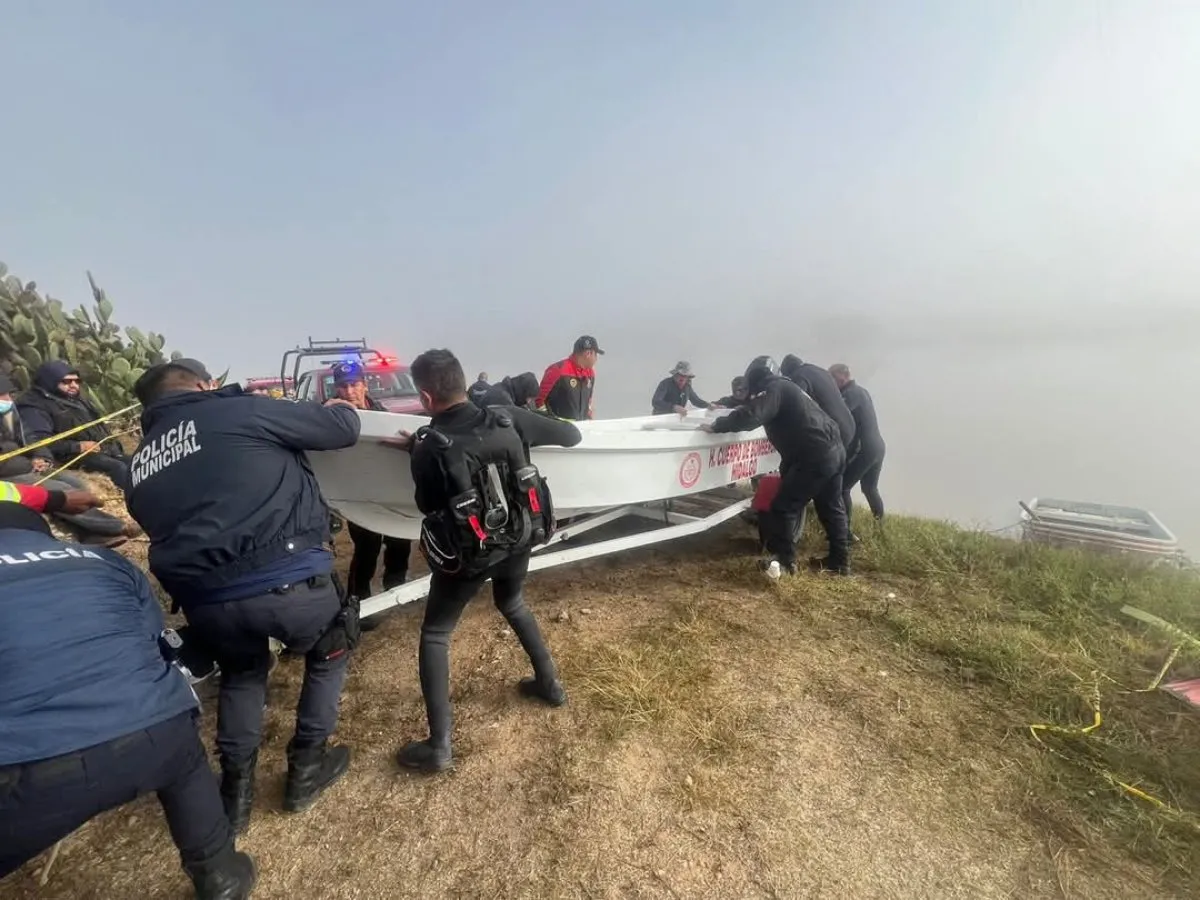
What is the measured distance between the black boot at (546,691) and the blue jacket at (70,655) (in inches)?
55.2

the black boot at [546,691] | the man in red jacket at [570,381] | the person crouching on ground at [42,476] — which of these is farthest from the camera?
the man in red jacket at [570,381]

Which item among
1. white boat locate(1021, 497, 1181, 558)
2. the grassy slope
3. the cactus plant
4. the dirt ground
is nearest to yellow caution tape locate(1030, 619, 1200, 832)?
the grassy slope

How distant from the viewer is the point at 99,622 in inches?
51.2

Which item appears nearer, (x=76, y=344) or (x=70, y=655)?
(x=70, y=655)

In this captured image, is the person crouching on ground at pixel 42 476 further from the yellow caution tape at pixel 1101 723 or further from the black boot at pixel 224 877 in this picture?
the yellow caution tape at pixel 1101 723

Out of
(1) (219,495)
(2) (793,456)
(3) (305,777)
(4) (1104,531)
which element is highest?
(1) (219,495)

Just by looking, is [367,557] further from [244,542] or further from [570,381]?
[570,381]

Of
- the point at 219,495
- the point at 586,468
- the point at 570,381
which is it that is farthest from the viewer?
the point at 570,381

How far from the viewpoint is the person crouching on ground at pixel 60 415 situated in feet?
14.2

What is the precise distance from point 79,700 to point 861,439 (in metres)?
5.33

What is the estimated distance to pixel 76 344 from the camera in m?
7.17

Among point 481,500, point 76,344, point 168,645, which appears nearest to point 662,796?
point 481,500

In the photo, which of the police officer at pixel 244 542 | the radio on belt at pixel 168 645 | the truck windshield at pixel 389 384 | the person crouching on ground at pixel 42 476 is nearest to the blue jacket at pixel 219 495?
the police officer at pixel 244 542

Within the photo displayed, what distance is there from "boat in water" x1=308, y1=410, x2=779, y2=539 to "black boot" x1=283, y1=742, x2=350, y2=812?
3.75 feet
